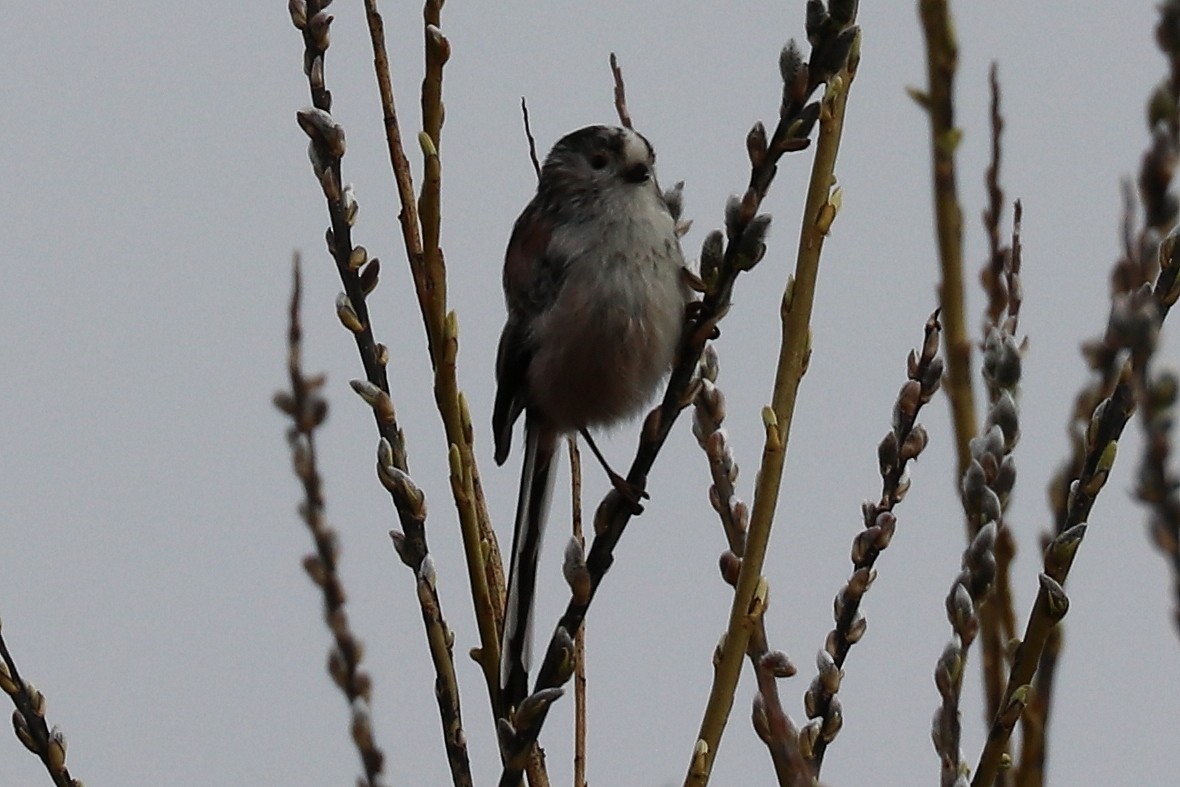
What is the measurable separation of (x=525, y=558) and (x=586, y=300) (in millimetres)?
908

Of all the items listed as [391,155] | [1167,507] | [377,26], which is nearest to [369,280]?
[391,155]

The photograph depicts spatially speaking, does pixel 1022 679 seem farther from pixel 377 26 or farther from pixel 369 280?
pixel 377 26

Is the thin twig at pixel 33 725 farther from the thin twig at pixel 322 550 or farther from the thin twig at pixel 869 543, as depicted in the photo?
the thin twig at pixel 869 543

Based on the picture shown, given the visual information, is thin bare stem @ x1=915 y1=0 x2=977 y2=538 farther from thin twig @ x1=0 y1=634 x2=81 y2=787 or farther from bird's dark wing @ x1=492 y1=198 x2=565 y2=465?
bird's dark wing @ x1=492 y1=198 x2=565 y2=465

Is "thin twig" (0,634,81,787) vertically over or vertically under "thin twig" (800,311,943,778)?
under

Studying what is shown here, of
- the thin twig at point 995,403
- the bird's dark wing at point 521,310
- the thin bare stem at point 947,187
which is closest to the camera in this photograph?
the thin bare stem at point 947,187

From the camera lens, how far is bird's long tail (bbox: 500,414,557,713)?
76.4 inches

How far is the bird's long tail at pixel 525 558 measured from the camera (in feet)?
6.37

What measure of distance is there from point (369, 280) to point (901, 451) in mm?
719

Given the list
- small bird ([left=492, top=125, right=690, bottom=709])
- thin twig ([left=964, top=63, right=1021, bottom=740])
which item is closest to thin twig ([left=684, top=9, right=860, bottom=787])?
thin twig ([left=964, top=63, right=1021, bottom=740])

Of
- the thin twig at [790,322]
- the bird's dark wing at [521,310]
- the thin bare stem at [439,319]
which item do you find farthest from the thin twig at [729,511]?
the bird's dark wing at [521,310]

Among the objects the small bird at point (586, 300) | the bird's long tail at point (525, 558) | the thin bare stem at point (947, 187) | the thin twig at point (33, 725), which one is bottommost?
the thin twig at point (33, 725)

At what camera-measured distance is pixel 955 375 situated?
1216 millimetres

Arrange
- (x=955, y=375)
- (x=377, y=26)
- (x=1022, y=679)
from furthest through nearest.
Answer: (x=377, y=26)
(x=1022, y=679)
(x=955, y=375)
